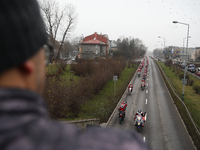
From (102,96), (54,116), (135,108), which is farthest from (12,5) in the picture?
(102,96)

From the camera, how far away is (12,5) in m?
0.77

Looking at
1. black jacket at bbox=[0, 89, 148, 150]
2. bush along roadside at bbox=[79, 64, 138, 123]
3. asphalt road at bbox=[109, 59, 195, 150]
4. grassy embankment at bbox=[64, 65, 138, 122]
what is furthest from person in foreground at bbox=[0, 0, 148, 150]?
bush along roadside at bbox=[79, 64, 138, 123]

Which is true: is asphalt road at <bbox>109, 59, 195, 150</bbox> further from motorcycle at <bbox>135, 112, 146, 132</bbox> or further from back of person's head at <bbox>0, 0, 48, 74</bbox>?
back of person's head at <bbox>0, 0, 48, 74</bbox>

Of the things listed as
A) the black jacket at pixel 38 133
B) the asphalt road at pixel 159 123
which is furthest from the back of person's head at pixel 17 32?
the asphalt road at pixel 159 123

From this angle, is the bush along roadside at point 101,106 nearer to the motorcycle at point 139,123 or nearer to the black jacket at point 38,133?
the motorcycle at point 139,123

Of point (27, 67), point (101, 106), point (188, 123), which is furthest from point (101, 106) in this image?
point (27, 67)

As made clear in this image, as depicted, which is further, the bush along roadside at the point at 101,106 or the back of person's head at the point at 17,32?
the bush along roadside at the point at 101,106

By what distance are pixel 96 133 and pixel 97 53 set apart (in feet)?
213

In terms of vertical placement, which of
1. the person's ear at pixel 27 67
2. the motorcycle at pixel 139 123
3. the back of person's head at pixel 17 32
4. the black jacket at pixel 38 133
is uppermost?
the back of person's head at pixel 17 32

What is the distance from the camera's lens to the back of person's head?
0.73 meters

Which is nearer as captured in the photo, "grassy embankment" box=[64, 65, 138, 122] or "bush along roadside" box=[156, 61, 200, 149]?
"bush along roadside" box=[156, 61, 200, 149]

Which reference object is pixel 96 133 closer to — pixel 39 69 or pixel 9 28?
pixel 39 69

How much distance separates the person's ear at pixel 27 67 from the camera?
0.80 meters

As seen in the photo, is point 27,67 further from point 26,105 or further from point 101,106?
point 101,106
